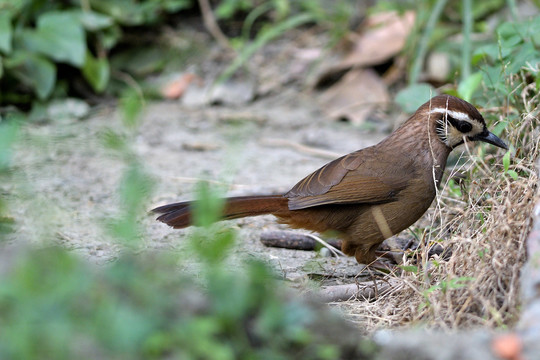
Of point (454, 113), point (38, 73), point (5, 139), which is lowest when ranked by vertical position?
point (38, 73)

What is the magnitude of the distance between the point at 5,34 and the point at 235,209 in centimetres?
348

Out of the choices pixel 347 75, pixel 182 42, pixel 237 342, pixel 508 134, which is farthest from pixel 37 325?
pixel 182 42

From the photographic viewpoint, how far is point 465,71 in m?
5.82

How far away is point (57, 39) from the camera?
6699 millimetres

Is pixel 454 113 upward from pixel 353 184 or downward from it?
upward

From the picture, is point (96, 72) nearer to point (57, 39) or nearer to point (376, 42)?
point (57, 39)

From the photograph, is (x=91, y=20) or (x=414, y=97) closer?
(x=414, y=97)

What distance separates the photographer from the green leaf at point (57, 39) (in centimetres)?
663

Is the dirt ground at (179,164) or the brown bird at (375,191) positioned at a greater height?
the brown bird at (375,191)

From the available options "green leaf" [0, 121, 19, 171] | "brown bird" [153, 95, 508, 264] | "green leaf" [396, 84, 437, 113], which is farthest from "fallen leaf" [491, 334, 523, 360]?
"green leaf" [396, 84, 437, 113]

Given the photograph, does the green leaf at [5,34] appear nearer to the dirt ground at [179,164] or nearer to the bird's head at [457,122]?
the dirt ground at [179,164]

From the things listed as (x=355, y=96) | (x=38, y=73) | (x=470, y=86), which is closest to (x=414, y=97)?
(x=470, y=86)

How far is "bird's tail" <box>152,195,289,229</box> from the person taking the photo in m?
3.89

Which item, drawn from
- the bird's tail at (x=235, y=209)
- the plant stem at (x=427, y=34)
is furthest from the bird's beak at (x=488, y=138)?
the plant stem at (x=427, y=34)
